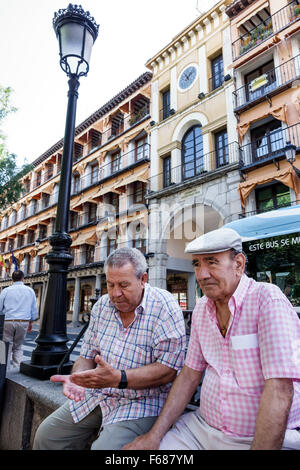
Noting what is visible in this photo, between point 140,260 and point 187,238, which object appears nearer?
point 140,260

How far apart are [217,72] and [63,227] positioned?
14762 millimetres

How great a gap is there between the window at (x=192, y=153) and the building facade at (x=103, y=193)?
2654 mm

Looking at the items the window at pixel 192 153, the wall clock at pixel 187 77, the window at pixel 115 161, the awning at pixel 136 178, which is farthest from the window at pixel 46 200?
the wall clock at pixel 187 77

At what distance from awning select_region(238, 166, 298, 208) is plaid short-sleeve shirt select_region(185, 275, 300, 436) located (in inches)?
391

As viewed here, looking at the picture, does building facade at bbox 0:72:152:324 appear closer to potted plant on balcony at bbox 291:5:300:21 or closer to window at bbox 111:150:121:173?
window at bbox 111:150:121:173

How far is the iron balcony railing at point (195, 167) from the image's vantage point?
12.3 metres

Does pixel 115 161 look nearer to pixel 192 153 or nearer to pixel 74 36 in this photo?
pixel 192 153

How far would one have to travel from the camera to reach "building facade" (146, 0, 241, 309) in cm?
1274

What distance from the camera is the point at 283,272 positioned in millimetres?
7781

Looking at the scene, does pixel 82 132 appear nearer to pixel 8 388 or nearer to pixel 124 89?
pixel 124 89

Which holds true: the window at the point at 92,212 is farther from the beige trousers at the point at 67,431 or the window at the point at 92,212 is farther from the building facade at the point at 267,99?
the beige trousers at the point at 67,431

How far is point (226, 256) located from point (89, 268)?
1840cm

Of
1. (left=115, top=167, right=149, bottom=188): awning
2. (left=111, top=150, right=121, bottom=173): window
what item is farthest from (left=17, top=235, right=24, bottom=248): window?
(left=115, top=167, right=149, bottom=188): awning
